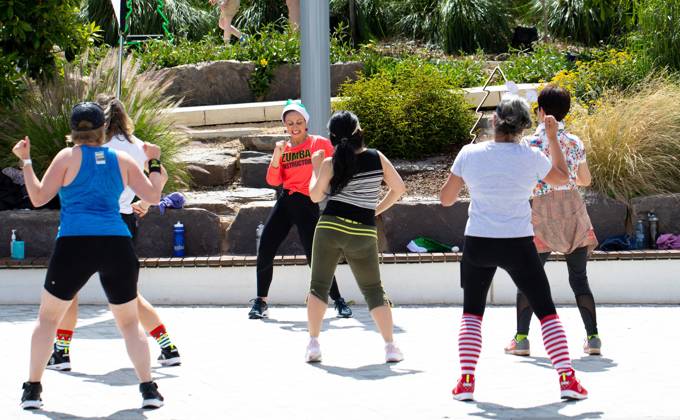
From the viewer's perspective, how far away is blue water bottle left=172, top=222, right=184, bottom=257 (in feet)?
33.3

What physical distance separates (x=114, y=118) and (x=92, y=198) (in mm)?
1327

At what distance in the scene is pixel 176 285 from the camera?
32.5 ft

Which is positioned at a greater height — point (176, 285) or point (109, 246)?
point (109, 246)

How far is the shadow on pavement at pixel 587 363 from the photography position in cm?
708

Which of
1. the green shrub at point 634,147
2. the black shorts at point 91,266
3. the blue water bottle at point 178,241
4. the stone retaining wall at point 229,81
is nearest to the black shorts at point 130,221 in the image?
the black shorts at point 91,266

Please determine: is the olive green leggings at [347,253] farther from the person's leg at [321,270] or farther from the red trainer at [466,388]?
the red trainer at [466,388]

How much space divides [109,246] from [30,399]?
90cm

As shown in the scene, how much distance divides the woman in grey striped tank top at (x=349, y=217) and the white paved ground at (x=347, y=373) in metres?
0.34

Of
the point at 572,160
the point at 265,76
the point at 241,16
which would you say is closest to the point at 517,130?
the point at 572,160

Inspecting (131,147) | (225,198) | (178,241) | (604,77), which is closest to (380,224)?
(225,198)

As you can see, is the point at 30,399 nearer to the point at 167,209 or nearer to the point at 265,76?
the point at 167,209

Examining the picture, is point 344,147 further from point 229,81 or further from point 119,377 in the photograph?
point 229,81

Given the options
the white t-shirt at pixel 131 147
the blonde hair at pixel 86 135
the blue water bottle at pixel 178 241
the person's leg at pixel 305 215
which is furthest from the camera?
the blue water bottle at pixel 178 241

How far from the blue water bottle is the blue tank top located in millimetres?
4056
